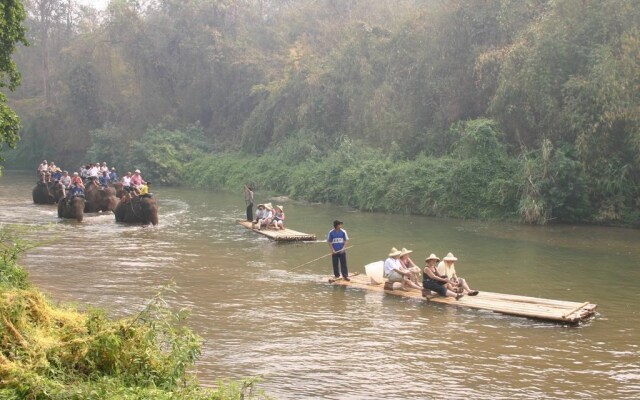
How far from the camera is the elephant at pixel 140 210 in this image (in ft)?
87.6

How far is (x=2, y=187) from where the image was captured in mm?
42719

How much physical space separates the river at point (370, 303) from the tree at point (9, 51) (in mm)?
3107

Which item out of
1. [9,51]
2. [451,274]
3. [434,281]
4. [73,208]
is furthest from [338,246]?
[73,208]

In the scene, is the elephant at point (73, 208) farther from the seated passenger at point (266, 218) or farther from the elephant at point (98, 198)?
the seated passenger at point (266, 218)

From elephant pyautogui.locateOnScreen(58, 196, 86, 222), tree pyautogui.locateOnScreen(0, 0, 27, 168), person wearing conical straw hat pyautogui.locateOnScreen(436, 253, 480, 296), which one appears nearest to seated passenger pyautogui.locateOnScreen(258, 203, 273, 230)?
elephant pyautogui.locateOnScreen(58, 196, 86, 222)

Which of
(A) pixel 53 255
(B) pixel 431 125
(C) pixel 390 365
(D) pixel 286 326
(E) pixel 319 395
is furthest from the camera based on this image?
(B) pixel 431 125

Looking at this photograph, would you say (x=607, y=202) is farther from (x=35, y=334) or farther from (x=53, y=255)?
(x=35, y=334)

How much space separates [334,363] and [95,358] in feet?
13.0

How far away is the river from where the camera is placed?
415 inches

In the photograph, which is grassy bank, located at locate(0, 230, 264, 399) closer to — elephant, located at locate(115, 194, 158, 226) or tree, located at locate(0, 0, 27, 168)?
tree, located at locate(0, 0, 27, 168)

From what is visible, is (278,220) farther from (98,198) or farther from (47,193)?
(47,193)

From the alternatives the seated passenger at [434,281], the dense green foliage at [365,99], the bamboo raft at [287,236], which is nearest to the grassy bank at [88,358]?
the seated passenger at [434,281]

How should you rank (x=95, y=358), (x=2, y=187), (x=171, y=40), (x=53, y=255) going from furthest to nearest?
(x=171, y=40) → (x=2, y=187) → (x=53, y=255) → (x=95, y=358)

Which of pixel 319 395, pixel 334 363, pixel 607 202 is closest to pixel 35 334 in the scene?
pixel 319 395
